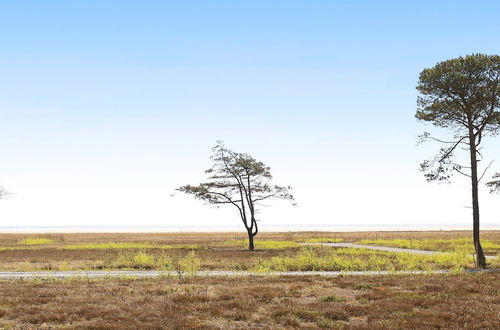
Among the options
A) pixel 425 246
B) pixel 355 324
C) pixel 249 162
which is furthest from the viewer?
pixel 249 162

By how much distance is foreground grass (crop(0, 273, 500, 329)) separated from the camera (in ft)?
45.4

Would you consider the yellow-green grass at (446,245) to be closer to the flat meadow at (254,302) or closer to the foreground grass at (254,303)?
the flat meadow at (254,302)

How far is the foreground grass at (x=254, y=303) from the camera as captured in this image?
45.4ft

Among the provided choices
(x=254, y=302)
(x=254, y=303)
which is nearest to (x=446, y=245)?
(x=254, y=302)

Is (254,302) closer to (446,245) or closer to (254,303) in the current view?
(254,303)

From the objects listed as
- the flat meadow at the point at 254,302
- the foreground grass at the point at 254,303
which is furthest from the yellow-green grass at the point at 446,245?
the foreground grass at the point at 254,303

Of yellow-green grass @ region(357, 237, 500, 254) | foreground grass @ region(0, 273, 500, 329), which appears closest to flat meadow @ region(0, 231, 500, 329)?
foreground grass @ region(0, 273, 500, 329)

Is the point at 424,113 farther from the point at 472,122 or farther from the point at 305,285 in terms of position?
the point at 305,285

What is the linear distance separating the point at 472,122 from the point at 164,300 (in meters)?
25.6

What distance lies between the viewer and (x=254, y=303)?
16688 millimetres

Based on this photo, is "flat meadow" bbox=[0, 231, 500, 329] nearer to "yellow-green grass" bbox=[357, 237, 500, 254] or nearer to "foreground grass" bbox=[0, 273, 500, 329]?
"foreground grass" bbox=[0, 273, 500, 329]

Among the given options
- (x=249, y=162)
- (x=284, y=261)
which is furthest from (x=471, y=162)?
(x=249, y=162)

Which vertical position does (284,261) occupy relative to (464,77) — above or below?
below

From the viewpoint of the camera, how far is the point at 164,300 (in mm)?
17250
